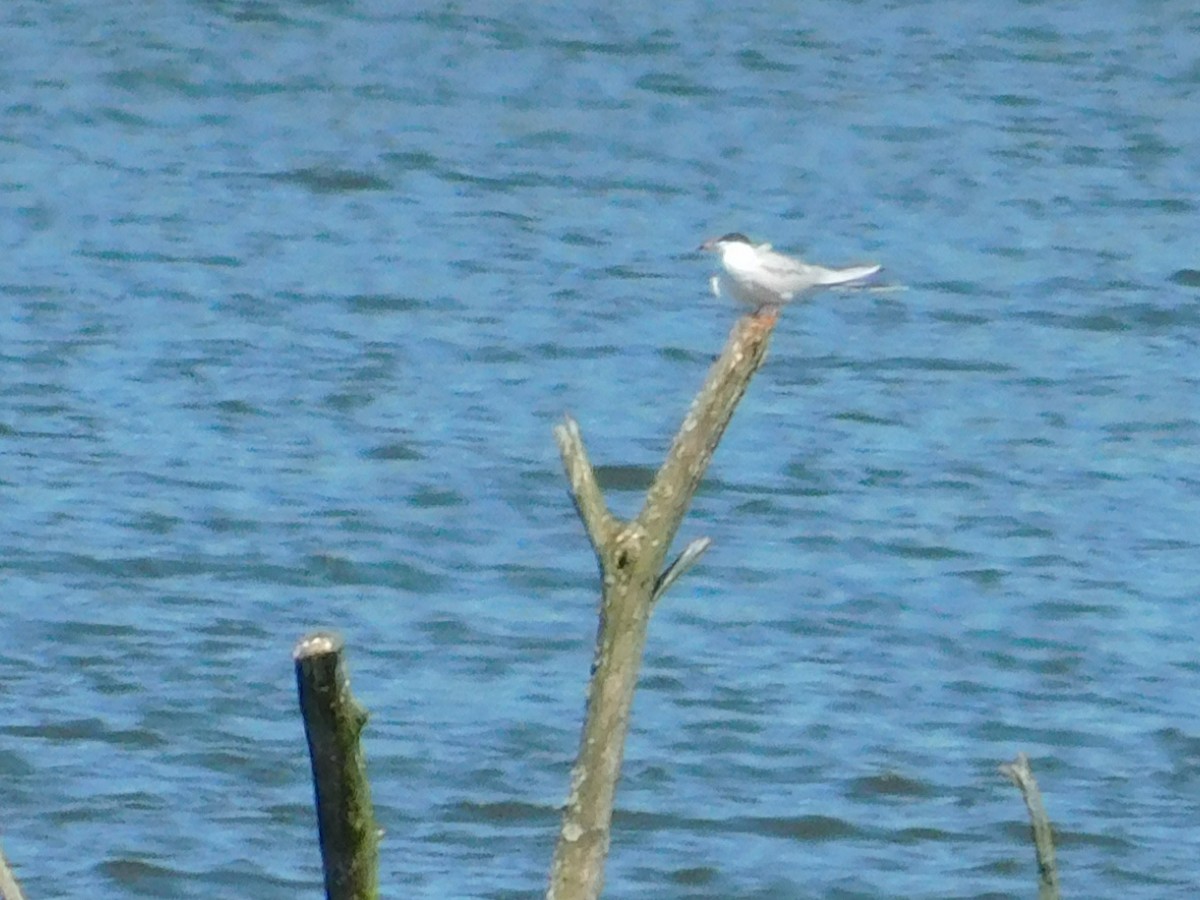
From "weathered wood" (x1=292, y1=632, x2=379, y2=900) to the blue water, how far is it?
4235 millimetres

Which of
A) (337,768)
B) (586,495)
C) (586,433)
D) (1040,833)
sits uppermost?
(586,495)

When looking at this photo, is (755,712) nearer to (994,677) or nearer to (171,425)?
(994,677)

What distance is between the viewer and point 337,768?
304 centimetres

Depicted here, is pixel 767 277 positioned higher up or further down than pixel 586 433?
higher up

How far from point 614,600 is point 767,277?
2.82 meters

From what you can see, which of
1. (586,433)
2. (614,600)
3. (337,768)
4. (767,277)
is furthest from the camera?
(586,433)

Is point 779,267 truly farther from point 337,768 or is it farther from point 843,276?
point 337,768

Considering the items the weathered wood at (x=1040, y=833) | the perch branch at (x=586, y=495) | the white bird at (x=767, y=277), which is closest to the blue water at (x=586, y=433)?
the white bird at (x=767, y=277)

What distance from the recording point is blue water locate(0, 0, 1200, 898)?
26.3 ft

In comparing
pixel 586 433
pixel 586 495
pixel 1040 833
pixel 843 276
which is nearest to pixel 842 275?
pixel 843 276

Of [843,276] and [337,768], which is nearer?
[337,768]

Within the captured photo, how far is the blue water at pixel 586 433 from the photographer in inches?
316

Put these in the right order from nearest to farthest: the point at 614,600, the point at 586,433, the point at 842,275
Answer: the point at 614,600 < the point at 842,275 < the point at 586,433

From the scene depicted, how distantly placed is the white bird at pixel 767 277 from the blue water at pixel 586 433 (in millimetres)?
1803
